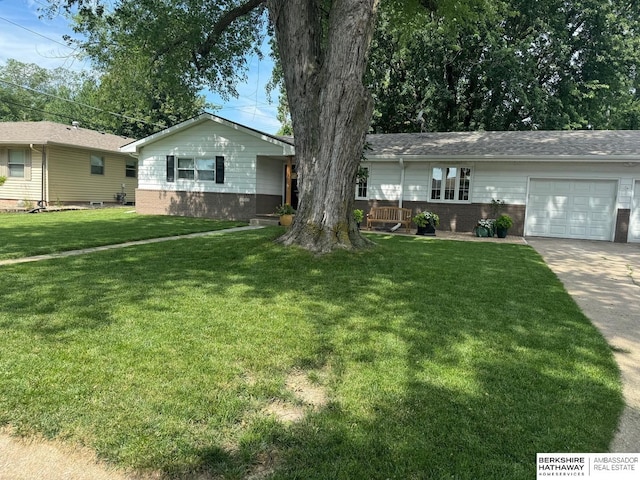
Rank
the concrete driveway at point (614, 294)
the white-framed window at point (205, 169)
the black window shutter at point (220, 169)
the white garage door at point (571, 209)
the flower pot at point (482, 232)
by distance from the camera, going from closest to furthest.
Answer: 1. the concrete driveway at point (614, 294)
2. the white garage door at point (571, 209)
3. the flower pot at point (482, 232)
4. the black window shutter at point (220, 169)
5. the white-framed window at point (205, 169)

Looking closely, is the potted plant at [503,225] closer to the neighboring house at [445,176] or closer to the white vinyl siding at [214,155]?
the neighboring house at [445,176]

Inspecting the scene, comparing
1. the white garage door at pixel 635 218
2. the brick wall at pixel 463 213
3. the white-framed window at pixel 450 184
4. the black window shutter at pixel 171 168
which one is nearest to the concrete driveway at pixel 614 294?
the white garage door at pixel 635 218

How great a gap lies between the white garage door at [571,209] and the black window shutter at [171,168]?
45.5ft

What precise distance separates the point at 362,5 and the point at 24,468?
25.4ft

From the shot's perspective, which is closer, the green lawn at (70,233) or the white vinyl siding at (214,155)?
the green lawn at (70,233)

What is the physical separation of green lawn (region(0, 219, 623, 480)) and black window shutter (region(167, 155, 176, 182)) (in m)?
12.1

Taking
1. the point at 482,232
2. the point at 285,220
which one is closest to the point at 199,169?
the point at 285,220

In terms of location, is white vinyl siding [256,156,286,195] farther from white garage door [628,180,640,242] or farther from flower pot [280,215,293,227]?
white garage door [628,180,640,242]

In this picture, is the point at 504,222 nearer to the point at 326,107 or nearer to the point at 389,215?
the point at 389,215

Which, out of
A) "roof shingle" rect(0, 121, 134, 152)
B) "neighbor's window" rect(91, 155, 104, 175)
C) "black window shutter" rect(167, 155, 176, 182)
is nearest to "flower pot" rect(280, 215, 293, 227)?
"black window shutter" rect(167, 155, 176, 182)

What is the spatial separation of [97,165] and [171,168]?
7.22m

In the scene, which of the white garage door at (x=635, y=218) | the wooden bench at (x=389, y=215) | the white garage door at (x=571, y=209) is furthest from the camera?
the wooden bench at (x=389, y=215)

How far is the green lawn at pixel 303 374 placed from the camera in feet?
7.22

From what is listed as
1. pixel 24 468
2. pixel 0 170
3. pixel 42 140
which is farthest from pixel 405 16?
pixel 0 170
